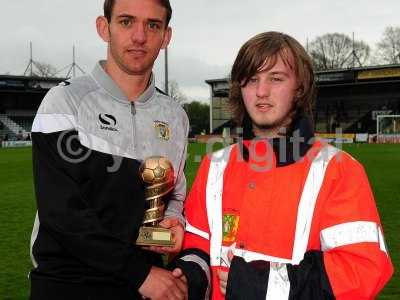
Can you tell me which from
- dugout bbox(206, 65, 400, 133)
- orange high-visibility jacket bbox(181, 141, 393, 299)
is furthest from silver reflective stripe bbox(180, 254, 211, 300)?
dugout bbox(206, 65, 400, 133)

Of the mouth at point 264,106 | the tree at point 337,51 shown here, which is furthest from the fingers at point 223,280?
the tree at point 337,51

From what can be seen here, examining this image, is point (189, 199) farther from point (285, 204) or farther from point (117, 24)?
point (117, 24)

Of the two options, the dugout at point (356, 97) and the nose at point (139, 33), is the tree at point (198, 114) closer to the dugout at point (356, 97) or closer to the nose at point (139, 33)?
the dugout at point (356, 97)

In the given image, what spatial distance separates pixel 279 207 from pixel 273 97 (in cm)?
40

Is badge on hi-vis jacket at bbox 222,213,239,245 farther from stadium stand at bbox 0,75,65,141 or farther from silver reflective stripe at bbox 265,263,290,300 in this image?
stadium stand at bbox 0,75,65,141

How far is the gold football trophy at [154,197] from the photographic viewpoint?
2092mm

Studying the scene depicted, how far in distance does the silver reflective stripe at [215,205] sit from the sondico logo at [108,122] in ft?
1.59

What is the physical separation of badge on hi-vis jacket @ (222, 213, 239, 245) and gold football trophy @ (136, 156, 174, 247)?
11.5 inches

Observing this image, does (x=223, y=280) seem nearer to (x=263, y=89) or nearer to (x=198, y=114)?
(x=263, y=89)

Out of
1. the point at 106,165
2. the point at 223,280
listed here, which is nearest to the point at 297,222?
the point at 223,280

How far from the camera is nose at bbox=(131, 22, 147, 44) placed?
2.25m

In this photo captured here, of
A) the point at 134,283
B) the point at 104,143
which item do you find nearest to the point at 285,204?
the point at 134,283

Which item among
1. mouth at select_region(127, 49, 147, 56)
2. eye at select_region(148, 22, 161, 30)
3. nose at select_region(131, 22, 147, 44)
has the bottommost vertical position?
mouth at select_region(127, 49, 147, 56)

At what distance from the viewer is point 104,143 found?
220cm
